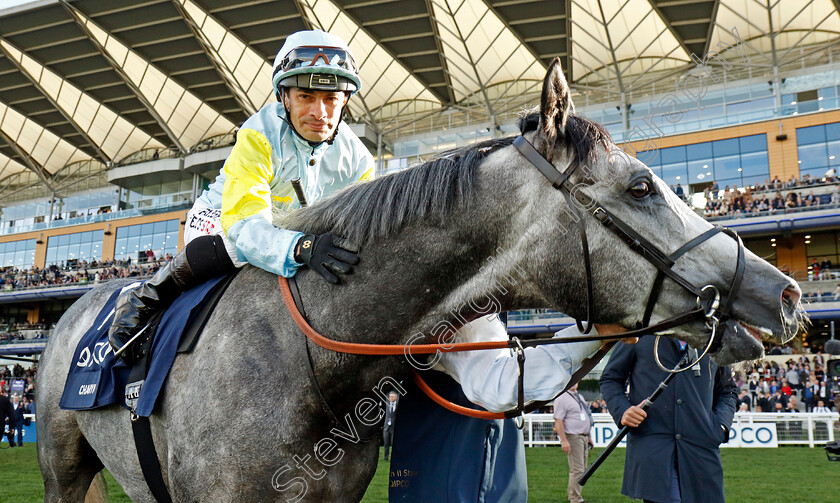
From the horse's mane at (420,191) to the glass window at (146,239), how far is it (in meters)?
42.8

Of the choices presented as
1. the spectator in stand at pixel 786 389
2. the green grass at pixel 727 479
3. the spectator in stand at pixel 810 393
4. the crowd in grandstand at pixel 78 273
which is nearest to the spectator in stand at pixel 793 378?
the spectator in stand at pixel 786 389

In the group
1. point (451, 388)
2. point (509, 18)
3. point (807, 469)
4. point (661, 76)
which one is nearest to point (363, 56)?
point (509, 18)

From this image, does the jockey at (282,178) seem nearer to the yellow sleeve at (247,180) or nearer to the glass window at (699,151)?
the yellow sleeve at (247,180)

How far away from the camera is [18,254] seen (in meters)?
47.9

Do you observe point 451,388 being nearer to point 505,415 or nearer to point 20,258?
point 505,415

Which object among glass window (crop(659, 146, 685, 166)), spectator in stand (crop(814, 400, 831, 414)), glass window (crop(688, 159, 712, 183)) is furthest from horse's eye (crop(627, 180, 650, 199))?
glass window (crop(659, 146, 685, 166))

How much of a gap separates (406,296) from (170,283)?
1.09 meters

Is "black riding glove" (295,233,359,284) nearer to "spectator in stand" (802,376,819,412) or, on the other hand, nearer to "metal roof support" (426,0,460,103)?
"spectator in stand" (802,376,819,412)

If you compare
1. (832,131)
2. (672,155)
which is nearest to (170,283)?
(672,155)

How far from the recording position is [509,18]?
32531 millimetres

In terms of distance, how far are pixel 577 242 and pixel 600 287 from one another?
0.50 ft

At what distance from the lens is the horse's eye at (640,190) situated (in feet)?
6.49

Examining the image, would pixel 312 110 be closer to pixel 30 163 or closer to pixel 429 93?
pixel 429 93

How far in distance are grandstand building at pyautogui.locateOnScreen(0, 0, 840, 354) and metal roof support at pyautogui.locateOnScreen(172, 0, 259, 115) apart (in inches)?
5.1
